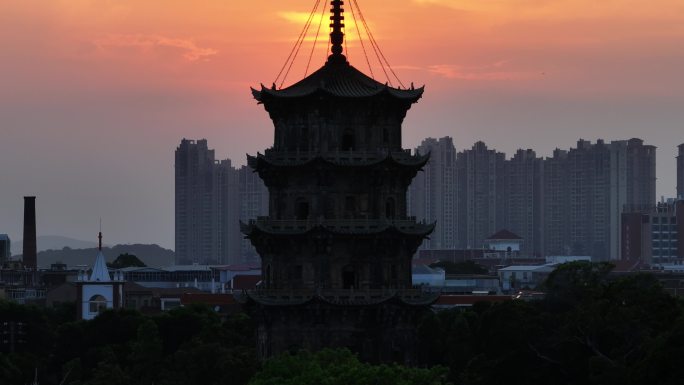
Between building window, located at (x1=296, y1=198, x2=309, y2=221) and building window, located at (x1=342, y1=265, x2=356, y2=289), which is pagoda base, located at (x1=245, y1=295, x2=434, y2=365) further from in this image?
building window, located at (x1=296, y1=198, x2=309, y2=221)

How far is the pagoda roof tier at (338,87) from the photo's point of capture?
78062mm

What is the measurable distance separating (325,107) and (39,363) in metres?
32.1

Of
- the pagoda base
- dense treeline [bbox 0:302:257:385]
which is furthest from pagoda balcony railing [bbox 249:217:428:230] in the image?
dense treeline [bbox 0:302:257:385]

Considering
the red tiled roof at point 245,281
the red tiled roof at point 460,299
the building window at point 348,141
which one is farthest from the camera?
the red tiled roof at point 245,281

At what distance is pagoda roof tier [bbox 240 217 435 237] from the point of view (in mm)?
77500

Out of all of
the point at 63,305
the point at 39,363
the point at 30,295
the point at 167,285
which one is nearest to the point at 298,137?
the point at 39,363

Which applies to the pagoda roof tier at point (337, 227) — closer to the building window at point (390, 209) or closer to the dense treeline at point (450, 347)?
the building window at point (390, 209)

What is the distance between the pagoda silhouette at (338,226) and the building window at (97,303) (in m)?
60.3

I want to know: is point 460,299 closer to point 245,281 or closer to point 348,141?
point 245,281

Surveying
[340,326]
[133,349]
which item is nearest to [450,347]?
[133,349]

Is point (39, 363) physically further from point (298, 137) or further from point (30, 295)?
point (30, 295)

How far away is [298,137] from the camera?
78.7 metres

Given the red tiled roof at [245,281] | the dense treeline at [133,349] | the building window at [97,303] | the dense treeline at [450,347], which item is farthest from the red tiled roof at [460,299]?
the red tiled roof at [245,281]

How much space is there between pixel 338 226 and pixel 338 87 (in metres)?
4.80
